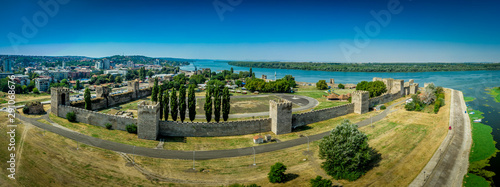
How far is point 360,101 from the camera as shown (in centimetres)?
3366

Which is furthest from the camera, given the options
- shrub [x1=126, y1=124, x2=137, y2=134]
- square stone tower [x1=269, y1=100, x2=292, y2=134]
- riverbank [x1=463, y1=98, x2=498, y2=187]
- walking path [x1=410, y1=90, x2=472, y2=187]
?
square stone tower [x1=269, y1=100, x2=292, y2=134]

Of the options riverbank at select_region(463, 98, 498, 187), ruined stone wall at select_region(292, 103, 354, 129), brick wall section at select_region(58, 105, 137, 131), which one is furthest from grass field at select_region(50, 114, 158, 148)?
riverbank at select_region(463, 98, 498, 187)

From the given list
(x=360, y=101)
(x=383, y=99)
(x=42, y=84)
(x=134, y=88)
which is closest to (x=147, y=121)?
(x=134, y=88)

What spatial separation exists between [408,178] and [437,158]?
197 inches

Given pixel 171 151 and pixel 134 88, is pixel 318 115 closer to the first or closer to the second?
pixel 171 151

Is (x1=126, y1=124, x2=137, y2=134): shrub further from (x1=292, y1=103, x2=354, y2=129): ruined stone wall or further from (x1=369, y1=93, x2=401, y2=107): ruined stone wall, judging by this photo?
(x1=369, y1=93, x2=401, y2=107): ruined stone wall

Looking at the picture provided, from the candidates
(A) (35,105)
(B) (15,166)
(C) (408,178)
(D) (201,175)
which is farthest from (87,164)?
(C) (408,178)

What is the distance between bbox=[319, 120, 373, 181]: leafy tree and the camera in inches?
651

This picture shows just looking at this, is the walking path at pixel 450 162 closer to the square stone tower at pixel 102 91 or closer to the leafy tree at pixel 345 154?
the leafy tree at pixel 345 154

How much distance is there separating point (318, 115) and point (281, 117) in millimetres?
6576

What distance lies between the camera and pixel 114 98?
3956cm

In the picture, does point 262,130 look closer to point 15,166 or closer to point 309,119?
point 309,119

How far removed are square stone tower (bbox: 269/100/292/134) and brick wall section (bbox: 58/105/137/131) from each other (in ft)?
42.5

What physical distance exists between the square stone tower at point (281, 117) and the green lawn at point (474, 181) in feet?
44.1
